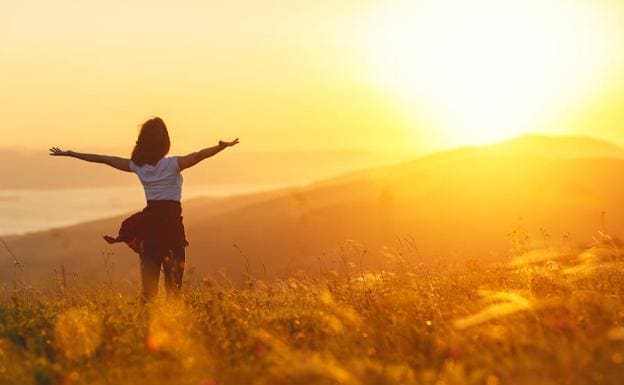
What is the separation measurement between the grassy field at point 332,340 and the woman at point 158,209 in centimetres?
81

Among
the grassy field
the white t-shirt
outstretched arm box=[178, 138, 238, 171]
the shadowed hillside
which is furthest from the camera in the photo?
the shadowed hillside

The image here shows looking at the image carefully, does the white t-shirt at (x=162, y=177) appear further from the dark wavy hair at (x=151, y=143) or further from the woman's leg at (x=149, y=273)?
the woman's leg at (x=149, y=273)

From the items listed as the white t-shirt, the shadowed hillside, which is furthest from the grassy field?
the shadowed hillside

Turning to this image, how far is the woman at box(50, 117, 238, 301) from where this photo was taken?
904 cm

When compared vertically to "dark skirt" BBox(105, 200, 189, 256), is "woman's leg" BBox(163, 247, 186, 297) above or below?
below

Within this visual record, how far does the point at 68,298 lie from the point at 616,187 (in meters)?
54.3

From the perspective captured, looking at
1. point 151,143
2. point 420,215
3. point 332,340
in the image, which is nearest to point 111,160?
point 151,143

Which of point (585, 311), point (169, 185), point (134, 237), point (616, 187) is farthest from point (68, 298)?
point (616, 187)

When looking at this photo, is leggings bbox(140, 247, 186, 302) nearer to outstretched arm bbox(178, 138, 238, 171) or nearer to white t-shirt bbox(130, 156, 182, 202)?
white t-shirt bbox(130, 156, 182, 202)

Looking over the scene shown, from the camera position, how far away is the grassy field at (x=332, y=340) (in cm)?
592

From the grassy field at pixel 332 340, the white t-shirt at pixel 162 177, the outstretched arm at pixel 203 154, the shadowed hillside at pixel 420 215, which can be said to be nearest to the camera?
the grassy field at pixel 332 340

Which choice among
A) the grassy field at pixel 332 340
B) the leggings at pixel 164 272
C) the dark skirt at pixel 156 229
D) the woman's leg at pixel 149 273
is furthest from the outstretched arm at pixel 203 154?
the grassy field at pixel 332 340

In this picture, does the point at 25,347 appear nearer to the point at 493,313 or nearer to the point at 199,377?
the point at 199,377

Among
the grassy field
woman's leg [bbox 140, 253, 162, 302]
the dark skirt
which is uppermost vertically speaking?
the dark skirt
